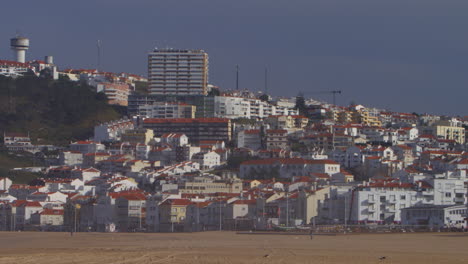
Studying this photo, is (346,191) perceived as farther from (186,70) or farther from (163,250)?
(186,70)

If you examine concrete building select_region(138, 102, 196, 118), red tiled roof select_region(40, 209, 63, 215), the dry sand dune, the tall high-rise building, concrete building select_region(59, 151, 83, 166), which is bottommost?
the dry sand dune

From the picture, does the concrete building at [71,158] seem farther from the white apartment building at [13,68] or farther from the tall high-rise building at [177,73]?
the white apartment building at [13,68]

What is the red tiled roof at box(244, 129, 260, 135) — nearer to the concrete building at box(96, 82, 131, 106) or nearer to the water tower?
the concrete building at box(96, 82, 131, 106)

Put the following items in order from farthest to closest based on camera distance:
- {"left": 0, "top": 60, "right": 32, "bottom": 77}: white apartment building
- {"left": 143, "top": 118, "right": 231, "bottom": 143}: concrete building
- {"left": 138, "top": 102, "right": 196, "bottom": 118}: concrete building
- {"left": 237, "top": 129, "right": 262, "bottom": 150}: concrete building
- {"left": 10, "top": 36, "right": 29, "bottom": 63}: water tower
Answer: {"left": 10, "top": 36, "right": 29, "bottom": 63}: water tower, {"left": 0, "top": 60, "right": 32, "bottom": 77}: white apartment building, {"left": 138, "top": 102, "right": 196, "bottom": 118}: concrete building, {"left": 143, "top": 118, "right": 231, "bottom": 143}: concrete building, {"left": 237, "top": 129, "right": 262, "bottom": 150}: concrete building

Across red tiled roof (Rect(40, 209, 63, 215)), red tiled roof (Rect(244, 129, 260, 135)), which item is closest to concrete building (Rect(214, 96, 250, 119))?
red tiled roof (Rect(244, 129, 260, 135))

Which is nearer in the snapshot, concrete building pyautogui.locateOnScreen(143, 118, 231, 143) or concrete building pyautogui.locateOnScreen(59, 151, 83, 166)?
concrete building pyautogui.locateOnScreen(59, 151, 83, 166)

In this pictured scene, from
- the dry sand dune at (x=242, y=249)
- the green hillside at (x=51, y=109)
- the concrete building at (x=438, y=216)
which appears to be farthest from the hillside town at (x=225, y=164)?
the dry sand dune at (x=242, y=249)

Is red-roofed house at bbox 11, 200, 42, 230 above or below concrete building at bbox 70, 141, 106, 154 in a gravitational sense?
below

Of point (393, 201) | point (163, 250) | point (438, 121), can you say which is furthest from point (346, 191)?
point (438, 121)

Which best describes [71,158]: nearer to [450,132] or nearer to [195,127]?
[195,127]
